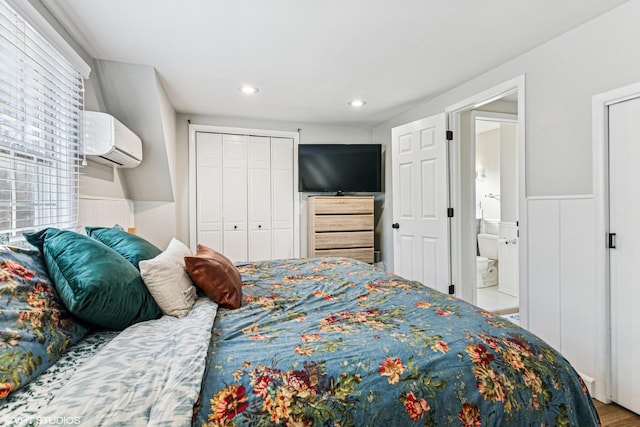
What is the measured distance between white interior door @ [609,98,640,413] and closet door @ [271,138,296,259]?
327 cm

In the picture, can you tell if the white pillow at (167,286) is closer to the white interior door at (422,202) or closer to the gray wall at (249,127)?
the white interior door at (422,202)

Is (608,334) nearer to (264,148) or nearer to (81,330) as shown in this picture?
(81,330)

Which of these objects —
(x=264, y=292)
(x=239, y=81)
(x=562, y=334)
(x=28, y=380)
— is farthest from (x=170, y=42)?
(x=562, y=334)

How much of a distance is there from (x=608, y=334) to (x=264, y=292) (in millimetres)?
2076

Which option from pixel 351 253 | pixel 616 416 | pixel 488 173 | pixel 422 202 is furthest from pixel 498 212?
pixel 616 416

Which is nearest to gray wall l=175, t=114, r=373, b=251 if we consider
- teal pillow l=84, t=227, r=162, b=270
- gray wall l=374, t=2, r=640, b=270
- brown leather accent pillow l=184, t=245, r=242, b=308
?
gray wall l=374, t=2, r=640, b=270

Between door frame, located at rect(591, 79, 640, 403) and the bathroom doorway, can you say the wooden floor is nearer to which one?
door frame, located at rect(591, 79, 640, 403)

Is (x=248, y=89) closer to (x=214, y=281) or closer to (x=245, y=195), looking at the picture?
(x=245, y=195)

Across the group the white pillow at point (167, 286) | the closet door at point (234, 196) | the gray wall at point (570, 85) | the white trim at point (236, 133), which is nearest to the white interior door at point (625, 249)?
the gray wall at point (570, 85)

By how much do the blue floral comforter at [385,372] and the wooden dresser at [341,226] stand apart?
8.91ft

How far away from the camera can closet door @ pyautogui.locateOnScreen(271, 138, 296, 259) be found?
4.34 meters

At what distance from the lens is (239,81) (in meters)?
2.93

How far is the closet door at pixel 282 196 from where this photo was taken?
434 centimetres

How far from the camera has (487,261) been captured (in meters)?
4.64
